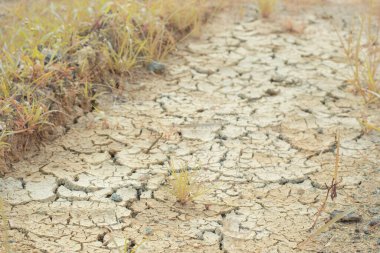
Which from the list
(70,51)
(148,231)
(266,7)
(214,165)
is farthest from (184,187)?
(266,7)

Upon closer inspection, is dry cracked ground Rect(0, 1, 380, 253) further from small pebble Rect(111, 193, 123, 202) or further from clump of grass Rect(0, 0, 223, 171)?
clump of grass Rect(0, 0, 223, 171)

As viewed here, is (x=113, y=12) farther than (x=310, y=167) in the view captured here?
Yes

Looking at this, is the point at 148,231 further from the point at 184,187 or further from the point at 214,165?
the point at 214,165

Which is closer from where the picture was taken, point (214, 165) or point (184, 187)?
point (184, 187)

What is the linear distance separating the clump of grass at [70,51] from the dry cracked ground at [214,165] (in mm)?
125

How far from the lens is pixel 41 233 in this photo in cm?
263

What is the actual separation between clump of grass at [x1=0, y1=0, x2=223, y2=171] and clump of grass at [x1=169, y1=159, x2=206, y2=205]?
2.40 ft

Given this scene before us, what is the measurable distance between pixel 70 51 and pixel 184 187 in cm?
134

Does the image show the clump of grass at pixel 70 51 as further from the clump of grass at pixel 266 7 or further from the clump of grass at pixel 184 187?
the clump of grass at pixel 184 187

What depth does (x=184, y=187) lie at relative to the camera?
9.27ft

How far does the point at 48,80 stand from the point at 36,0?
1.61 meters

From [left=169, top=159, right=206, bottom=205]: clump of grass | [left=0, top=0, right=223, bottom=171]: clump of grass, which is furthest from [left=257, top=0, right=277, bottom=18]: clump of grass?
[left=169, top=159, right=206, bottom=205]: clump of grass

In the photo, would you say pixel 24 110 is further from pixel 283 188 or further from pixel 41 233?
pixel 283 188

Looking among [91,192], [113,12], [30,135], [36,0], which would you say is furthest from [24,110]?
[36,0]
